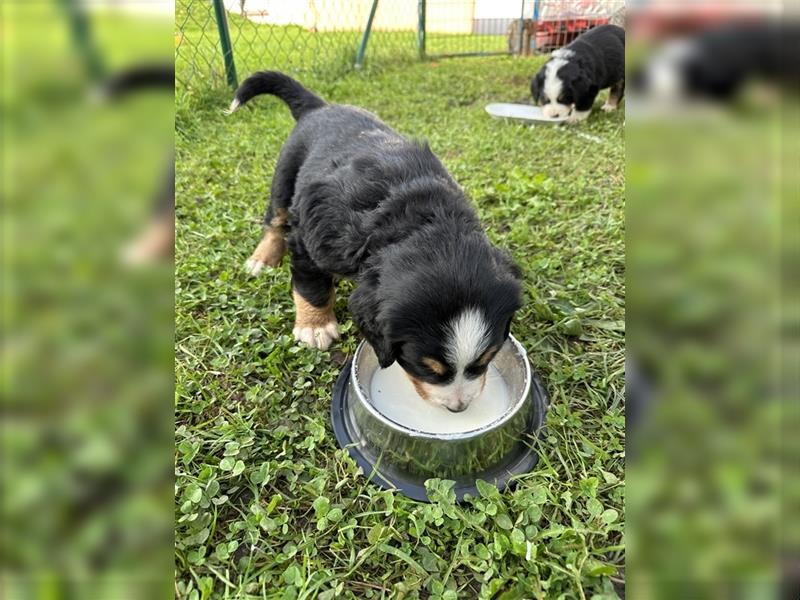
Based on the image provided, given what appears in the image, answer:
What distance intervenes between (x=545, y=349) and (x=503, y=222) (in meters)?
1.41

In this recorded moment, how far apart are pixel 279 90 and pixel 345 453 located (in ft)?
8.47

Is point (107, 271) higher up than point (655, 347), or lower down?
higher up

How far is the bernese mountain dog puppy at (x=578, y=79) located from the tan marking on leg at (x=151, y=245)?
7.16 meters

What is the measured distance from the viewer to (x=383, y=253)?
220 cm

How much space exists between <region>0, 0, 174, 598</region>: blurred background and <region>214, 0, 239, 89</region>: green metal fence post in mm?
6927

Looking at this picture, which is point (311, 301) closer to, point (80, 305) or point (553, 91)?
point (80, 305)

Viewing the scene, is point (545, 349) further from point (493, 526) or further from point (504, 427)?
point (493, 526)

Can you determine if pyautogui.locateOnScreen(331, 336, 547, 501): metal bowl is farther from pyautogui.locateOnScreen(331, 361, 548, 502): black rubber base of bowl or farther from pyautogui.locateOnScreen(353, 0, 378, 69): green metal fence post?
pyautogui.locateOnScreen(353, 0, 378, 69): green metal fence post

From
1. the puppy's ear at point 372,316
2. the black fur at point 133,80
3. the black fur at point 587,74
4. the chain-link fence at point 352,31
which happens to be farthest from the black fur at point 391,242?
the black fur at point 587,74

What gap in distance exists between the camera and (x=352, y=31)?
9203 millimetres

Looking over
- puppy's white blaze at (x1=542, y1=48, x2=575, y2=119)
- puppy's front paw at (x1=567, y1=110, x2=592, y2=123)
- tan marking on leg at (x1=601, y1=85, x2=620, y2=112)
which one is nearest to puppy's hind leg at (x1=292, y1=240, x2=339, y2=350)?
puppy's white blaze at (x1=542, y1=48, x2=575, y2=119)

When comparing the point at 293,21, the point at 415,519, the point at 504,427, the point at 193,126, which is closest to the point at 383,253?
the point at 504,427

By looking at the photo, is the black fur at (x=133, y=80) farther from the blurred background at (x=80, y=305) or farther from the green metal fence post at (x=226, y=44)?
the green metal fence post at (x=226, y=44)

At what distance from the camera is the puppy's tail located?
3576 millimetres
